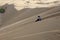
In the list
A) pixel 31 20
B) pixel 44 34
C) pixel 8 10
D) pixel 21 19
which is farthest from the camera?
pixel 8 10

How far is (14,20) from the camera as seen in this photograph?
244 centimetres

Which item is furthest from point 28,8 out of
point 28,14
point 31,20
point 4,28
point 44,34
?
point 44,34

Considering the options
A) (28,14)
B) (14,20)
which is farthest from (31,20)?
(14,20)

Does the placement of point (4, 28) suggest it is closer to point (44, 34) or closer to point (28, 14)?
point (28, 14)

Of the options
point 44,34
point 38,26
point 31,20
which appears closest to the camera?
point 44,34

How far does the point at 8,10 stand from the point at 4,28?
37 centimetres

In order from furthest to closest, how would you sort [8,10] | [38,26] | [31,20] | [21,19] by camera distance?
[8,10], [21,19], [31,20], [38,26]

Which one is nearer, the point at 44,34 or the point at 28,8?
the point at 44,34

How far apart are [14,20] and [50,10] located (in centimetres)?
53

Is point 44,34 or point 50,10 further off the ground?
point 50,10

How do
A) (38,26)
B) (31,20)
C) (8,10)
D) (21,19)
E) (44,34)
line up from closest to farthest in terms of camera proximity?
1. (44,34)
2. (38,26)
3. (31,20)
4. (21,19)
5. (8,10)

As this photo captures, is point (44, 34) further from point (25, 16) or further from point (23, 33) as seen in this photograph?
point (25, 16)

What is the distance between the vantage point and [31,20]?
2229 mm

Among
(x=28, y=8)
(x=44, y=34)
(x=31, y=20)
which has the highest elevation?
(x=28, y=8)
